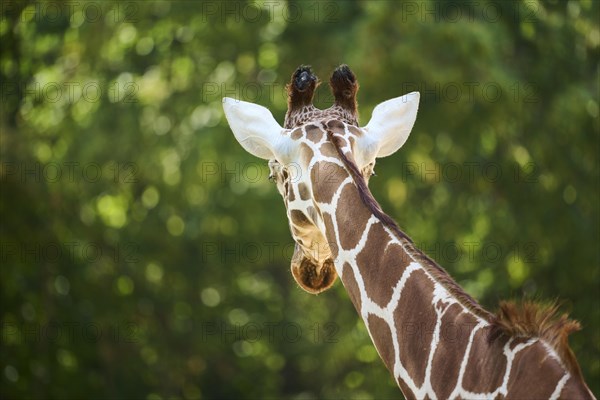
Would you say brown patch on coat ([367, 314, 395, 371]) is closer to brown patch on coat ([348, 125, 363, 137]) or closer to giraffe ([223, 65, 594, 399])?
giraffe ([223, 65, 594, 399])

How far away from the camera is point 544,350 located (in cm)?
299

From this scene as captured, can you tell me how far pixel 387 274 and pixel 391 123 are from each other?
978 millimetres

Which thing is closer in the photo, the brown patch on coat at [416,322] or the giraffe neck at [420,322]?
the giraffe neck at [420,322]

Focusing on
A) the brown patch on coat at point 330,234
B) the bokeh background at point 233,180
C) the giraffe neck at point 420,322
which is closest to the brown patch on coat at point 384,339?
the giraffe neck at point 420,322

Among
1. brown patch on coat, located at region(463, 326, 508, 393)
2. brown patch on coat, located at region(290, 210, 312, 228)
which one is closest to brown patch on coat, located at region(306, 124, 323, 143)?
brown patch on coat, located at region(290, 210, 312, 228)

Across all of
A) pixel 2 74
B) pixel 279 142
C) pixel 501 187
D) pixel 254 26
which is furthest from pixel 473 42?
pixel 279 142

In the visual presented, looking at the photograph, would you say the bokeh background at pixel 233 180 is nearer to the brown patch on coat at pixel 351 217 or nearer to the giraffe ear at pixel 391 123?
the giraffe ear at pixel 391 123

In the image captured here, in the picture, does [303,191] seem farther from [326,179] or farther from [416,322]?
[416,322]

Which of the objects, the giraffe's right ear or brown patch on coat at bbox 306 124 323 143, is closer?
brown patch on coat at bbox 306 124 323 143

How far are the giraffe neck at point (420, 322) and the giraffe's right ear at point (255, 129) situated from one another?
1.26 ft

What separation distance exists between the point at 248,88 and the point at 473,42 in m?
2.93

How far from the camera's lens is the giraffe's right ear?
4.21 meters

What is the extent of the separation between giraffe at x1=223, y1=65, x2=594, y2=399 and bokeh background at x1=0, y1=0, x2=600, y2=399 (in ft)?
30.7

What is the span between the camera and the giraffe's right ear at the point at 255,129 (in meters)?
4.21
